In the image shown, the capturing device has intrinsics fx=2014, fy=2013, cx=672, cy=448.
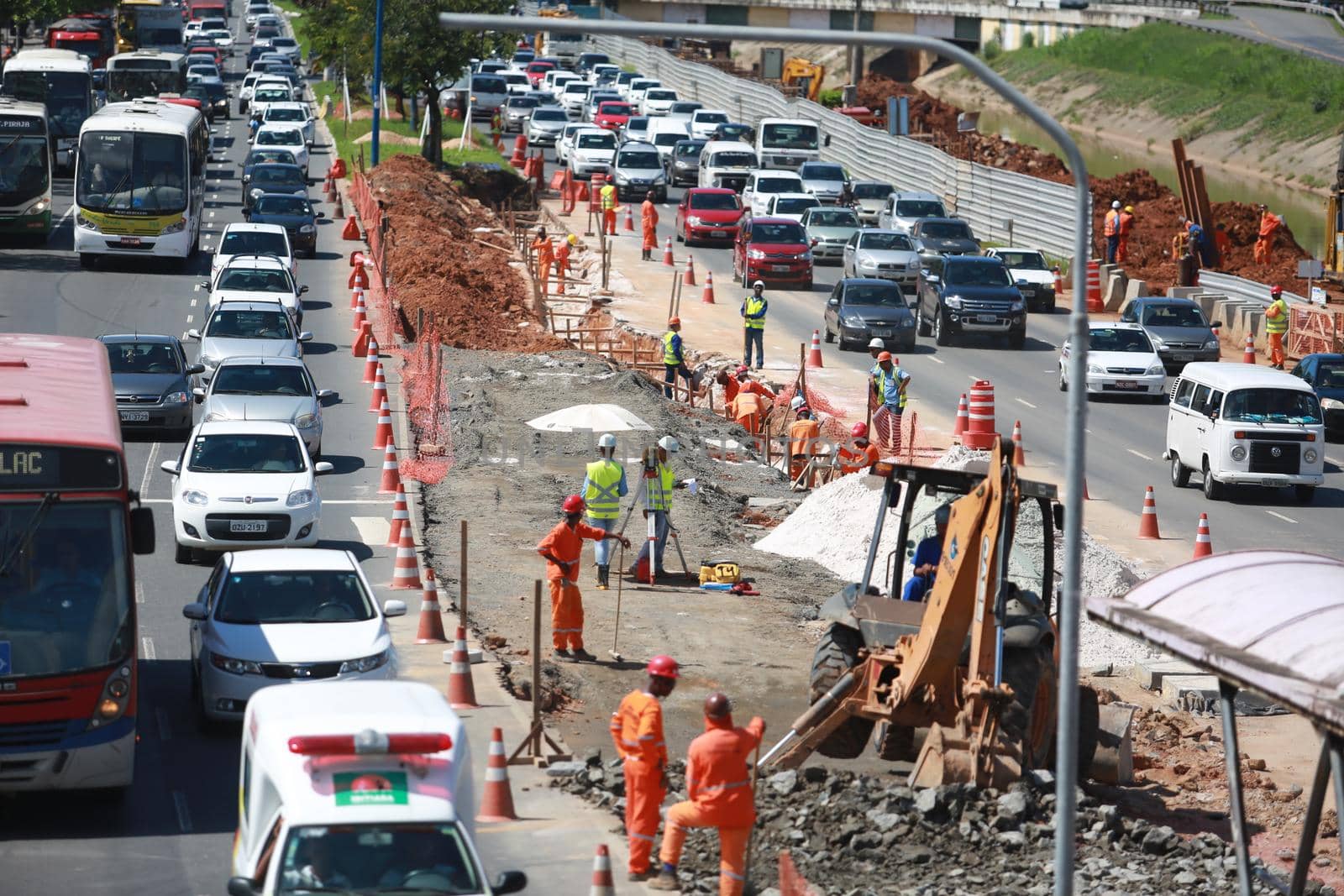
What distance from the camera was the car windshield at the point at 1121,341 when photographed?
37438mm

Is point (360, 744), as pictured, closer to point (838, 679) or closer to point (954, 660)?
point (954, 660)

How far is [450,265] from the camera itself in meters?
42.7

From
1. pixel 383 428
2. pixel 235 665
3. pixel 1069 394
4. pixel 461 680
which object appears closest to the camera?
pixel 1069 394

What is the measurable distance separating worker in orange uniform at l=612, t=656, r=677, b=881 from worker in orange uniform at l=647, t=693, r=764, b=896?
13.9 inches

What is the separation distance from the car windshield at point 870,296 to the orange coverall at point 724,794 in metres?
29.1

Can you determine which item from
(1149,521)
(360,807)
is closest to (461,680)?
(360,807)

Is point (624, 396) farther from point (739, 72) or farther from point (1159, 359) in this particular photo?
point (739, 72)

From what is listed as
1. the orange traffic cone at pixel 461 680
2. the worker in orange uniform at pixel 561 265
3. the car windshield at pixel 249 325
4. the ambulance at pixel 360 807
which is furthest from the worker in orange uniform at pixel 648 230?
the ambulance at pixel 360 807

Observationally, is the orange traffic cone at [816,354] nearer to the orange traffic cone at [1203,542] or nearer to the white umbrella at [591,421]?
the white umbrella at [591,421]

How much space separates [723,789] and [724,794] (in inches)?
1.0

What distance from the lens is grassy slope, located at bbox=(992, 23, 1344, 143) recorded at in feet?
257

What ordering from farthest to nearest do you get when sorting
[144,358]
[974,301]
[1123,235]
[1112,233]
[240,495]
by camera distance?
[1123,235], [1112,233], [974,301], [144,358], [240,495]

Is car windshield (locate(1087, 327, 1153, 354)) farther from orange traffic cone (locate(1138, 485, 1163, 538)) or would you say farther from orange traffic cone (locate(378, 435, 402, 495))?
orange traffic cone (locate(378, 435, 402, 495))

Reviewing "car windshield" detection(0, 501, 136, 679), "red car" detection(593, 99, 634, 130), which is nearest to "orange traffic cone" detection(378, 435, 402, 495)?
"car windshield" detection(0, 501, 136, 679)
